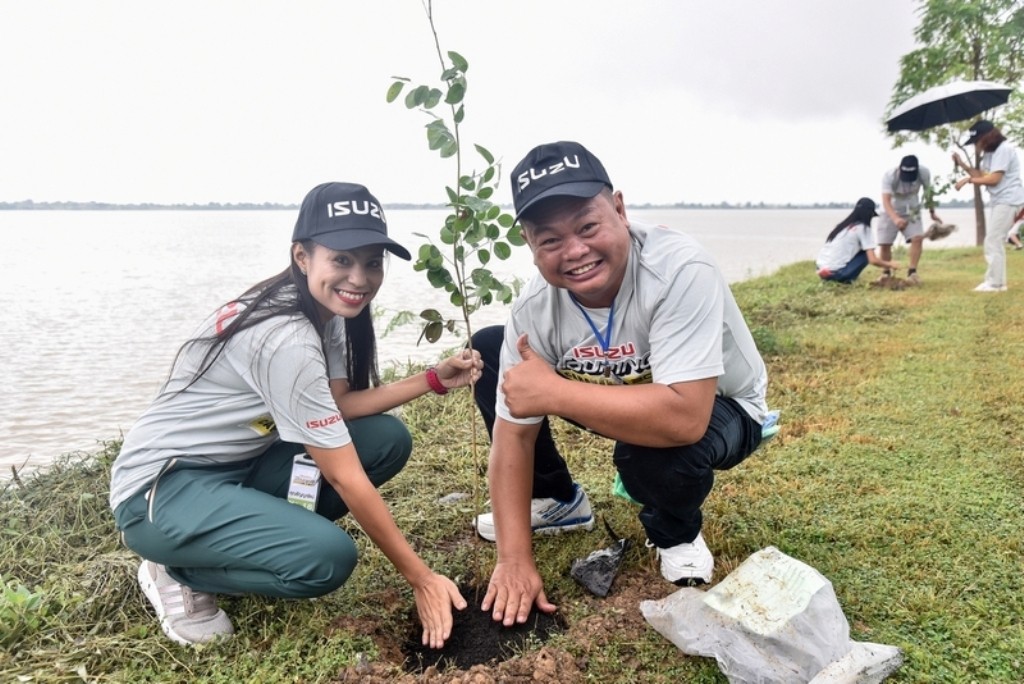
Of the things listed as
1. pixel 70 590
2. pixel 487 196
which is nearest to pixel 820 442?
pixel 487 196

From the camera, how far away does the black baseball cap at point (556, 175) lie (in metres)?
1.87

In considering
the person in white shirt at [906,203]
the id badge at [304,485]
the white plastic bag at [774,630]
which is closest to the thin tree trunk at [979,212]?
the person in white shirt at [906,203]

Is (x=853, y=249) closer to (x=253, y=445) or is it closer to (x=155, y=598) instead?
(x=253, y=445)

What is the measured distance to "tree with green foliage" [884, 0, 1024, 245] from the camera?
1234 centimetres

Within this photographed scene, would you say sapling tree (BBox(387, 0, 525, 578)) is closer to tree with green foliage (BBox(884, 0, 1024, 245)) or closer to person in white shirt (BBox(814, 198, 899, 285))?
person in white shirt (BBox(814, 198, 899, 285))

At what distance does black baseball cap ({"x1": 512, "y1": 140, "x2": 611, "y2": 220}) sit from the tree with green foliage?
13.5m

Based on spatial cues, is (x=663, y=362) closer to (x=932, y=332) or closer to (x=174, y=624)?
(x=174, y=624)

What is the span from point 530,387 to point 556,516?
0.97m

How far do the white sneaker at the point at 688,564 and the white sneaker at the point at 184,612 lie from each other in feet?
4.99

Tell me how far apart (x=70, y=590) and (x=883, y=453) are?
3617 mm

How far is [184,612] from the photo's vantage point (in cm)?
226

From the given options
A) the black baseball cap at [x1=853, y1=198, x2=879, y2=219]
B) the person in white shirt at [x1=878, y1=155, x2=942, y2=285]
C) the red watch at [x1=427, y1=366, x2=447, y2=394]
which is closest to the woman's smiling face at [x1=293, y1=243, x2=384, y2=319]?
the red watch at [x1=427, y1=366, x2=447, y2=394]

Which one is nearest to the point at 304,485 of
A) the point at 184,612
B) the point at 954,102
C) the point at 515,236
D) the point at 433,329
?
the point at 184,612

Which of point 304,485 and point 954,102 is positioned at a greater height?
point 954,102
